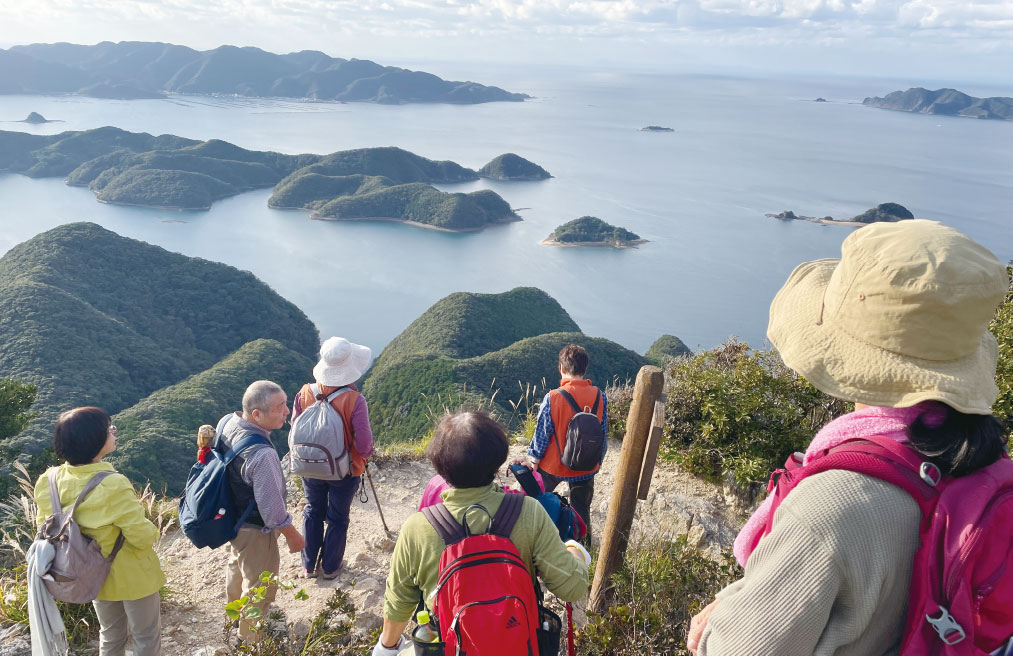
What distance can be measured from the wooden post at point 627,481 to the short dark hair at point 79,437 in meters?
1.96

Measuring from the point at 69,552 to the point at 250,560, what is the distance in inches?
28.1

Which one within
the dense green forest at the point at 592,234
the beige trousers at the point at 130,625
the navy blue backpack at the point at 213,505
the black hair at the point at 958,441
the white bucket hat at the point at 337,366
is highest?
the black hair at the point at 958,441

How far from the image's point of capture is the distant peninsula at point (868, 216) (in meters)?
57.4

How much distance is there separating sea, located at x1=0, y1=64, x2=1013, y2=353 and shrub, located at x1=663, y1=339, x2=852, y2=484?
2464 cm

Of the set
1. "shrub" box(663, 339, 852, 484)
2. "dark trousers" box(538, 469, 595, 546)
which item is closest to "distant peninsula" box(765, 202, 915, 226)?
"shrub" box(663, 339, 852, 484)

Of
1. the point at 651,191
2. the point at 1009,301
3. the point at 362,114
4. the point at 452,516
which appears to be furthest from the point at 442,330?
the point at 362,114

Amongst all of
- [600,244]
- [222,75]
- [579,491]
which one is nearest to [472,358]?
[579,491]

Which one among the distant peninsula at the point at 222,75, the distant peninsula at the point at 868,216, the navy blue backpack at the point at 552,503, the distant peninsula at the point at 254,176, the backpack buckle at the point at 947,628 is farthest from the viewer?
the distant peninsula at the point at 222,75

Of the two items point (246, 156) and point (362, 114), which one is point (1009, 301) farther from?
point (362, 114)

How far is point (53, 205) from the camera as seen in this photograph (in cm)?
7500

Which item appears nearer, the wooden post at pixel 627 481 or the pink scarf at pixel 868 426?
the pink scarf at pixel 868 426

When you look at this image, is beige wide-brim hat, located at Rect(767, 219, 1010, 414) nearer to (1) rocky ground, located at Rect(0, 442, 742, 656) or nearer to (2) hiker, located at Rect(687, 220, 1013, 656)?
(2) hiker, located at Rect(687, 220, 1013, 656)

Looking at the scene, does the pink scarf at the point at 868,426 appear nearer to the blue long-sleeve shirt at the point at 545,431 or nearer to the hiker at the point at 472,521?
the hiker at the point at 472,521

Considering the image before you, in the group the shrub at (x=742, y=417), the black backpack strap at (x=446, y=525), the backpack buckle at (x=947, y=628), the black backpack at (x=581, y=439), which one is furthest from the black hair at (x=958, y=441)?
the shrub at (x=742, y=417)
